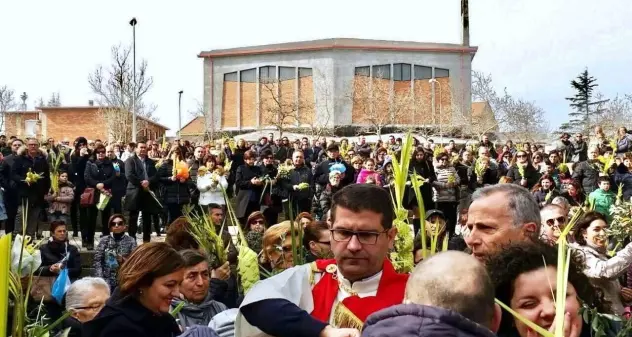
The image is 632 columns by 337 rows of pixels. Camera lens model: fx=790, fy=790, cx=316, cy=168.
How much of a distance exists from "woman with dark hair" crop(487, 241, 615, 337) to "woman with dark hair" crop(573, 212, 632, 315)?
2162 mm

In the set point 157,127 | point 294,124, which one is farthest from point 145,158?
point 157,127

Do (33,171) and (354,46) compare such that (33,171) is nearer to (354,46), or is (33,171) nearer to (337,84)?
(337,84)

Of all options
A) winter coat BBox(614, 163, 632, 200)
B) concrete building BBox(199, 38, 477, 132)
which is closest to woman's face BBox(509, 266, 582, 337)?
winter coat BBox(614, 163, 632, 200)

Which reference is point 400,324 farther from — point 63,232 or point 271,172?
point 271,172

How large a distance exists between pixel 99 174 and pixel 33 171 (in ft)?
3.69

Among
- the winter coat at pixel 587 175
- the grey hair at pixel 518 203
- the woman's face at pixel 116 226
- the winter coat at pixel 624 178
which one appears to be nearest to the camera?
the grey hair at pixel 518 203

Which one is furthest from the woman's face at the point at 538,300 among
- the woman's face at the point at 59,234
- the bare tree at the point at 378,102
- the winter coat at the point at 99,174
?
the bare tree at the point at 378,102

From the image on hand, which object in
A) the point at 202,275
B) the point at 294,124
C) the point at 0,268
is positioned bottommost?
the point at 202,275

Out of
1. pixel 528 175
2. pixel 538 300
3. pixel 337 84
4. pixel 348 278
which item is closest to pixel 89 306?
pixel 348 278

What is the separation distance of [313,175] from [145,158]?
127 inches

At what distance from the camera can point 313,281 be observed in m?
3.05

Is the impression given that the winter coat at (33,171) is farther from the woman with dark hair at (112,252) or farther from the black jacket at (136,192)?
the woman with dark hair at (112,252)

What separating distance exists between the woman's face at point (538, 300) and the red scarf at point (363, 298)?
454mm

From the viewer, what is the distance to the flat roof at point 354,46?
5278 centimetres
